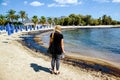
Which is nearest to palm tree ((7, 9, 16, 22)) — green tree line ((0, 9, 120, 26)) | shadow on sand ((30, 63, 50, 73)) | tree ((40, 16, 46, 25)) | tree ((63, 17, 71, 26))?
green tree line ((0, 9, 120, 26))

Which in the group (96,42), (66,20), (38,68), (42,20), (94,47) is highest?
(38,68)

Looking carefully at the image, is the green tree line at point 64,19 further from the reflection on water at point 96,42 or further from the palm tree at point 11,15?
the reflection on water at point 96,42

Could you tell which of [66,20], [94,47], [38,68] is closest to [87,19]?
[66,20]

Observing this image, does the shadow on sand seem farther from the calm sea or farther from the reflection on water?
the reflection on water

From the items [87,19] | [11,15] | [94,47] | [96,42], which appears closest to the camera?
[94,47]

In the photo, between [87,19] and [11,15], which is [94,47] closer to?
[11,15]

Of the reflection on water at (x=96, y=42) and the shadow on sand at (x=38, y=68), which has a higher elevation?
the shadow on sand at (x=38, y=68)

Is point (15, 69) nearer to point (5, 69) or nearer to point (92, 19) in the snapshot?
point (5, 69)

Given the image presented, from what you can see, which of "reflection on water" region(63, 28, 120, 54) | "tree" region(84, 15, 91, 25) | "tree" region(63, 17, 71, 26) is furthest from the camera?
"tree" region(84, 15, 91, 25)

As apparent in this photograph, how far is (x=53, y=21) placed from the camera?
153000 mm

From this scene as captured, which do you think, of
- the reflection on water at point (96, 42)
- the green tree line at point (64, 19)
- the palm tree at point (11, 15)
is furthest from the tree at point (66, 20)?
the reflection on water at point (96, 42)

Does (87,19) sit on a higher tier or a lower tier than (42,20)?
lower

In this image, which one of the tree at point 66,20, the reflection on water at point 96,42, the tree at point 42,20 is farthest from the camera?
the tree at point 66,20

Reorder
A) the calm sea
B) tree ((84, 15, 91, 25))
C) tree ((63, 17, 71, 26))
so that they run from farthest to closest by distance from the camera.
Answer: tree ((84, 15, 91, 25)) < tree ((63, 17, 71, 26)) < the calm sea
